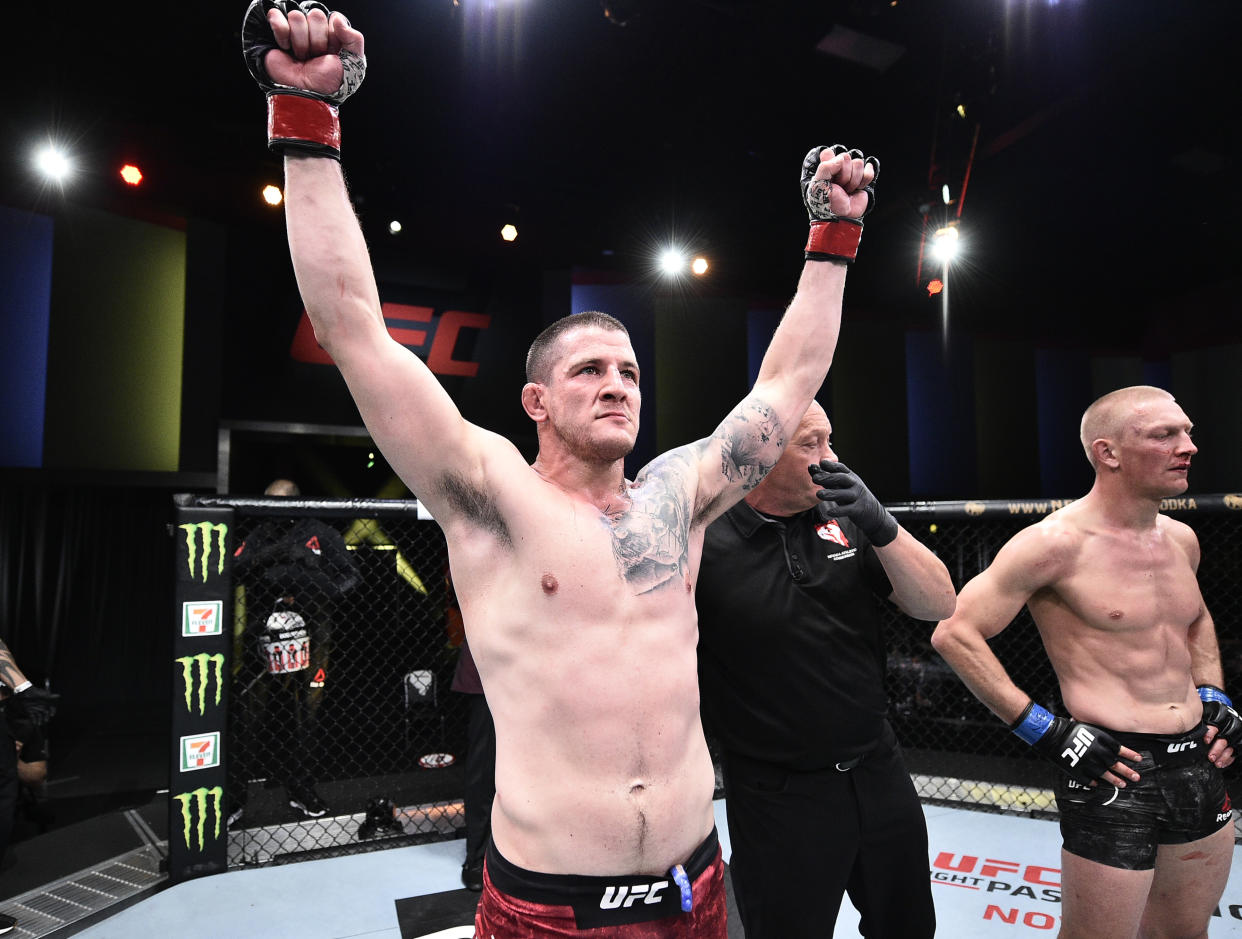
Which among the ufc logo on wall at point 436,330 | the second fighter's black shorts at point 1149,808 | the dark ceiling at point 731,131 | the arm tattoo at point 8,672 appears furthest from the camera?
the ufc logo on wall at point 436,330

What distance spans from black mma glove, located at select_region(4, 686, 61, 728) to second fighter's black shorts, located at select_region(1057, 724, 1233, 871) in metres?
3.60

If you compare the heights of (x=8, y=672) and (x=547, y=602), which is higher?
(x=547, y=602)

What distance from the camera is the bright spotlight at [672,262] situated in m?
7.27

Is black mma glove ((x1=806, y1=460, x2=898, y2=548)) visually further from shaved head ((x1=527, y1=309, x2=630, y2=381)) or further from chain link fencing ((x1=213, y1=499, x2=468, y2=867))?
chain link fencing ((x1=213, y1=499, x2=468, y2=867))

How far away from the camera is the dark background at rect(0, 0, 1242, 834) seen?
518 cm

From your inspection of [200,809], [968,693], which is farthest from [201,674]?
[968,693]

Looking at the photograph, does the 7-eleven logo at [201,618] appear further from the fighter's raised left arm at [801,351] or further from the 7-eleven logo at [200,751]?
the fighter's raised left arm at [801,351]

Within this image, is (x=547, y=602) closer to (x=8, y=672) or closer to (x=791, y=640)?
(x=791, y=640)

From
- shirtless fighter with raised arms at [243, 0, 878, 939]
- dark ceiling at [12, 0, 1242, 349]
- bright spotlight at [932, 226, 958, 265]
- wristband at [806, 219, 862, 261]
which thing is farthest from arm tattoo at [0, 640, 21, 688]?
bright spotlight at [932, 226, 958, 265]

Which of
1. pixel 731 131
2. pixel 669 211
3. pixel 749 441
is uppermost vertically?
pixel 731 131

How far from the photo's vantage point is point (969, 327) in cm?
747

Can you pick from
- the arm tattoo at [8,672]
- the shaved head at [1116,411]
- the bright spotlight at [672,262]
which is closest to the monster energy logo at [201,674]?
the arm tattoo at [8,672]

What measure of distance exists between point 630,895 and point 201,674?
2738mm

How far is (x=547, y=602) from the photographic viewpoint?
131 centimetres
